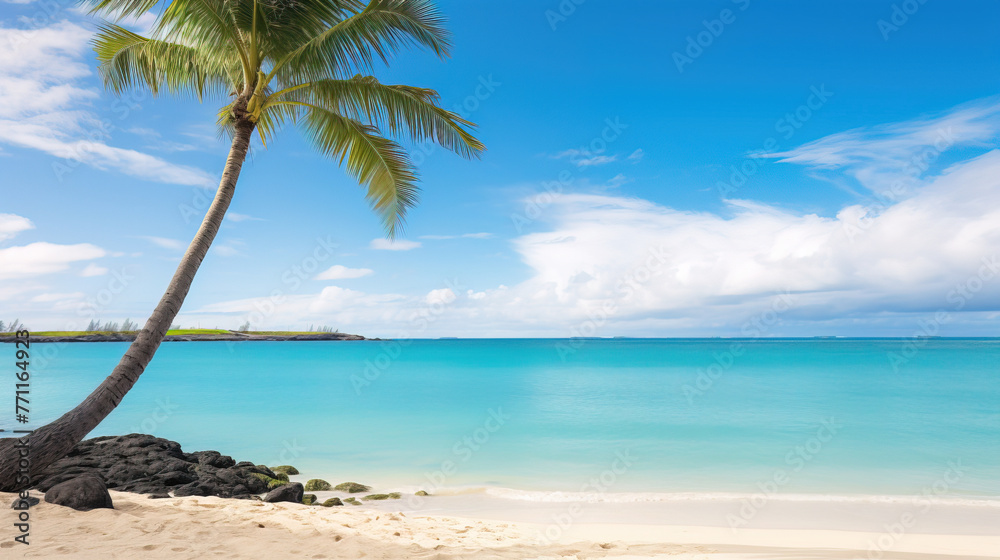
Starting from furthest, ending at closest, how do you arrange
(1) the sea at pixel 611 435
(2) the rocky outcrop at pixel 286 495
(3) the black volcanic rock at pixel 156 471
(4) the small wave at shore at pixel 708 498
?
(1) the sea at pixel 611 435
(4) the small wave at shore at pixel 708 498
(3) the black volcanic rock at pixel 156 471
(2) the rocky outcrop at pixel 286 495

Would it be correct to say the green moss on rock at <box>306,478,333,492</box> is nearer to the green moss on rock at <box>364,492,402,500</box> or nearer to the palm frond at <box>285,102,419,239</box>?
the green moss on rock at <box>364,492,402,500</box>

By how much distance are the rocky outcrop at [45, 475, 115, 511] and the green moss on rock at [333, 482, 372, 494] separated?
319cm

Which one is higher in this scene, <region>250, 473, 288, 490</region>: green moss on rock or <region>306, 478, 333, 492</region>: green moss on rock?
<region>250, 473, 288, 490</region>: green moss on rock

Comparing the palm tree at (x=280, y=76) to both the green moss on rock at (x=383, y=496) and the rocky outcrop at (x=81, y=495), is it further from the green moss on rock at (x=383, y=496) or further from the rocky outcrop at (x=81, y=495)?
the green moss on rock at (x=383, y=496)

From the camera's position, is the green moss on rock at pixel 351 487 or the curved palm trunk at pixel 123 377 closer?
the curved palm trunk at pixel 123 377

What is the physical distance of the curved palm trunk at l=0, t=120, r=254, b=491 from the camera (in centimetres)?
502

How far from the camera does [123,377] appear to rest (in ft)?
17.6

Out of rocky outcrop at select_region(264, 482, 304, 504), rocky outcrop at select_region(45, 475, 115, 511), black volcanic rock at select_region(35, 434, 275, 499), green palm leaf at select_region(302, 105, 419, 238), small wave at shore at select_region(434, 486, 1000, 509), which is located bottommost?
black volcanic rock at select_region(35, 434, 275, 499)

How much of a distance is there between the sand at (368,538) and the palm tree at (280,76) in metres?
1.42

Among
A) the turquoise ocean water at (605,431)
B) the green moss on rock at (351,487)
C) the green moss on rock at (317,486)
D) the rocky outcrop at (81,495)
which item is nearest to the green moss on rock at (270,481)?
the green moss on rock at (317,486)

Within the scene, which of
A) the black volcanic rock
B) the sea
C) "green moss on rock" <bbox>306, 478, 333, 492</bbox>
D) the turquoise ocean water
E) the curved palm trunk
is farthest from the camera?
the turquoise ocean water

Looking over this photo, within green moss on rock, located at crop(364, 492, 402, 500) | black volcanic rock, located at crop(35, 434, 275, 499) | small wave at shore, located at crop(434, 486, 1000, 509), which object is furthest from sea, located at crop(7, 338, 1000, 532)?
black volcanic rock, located at crop(35, 434, 275, 499)

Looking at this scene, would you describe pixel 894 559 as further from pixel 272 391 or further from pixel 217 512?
pixel 272 391

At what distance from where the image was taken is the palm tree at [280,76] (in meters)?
6.34
